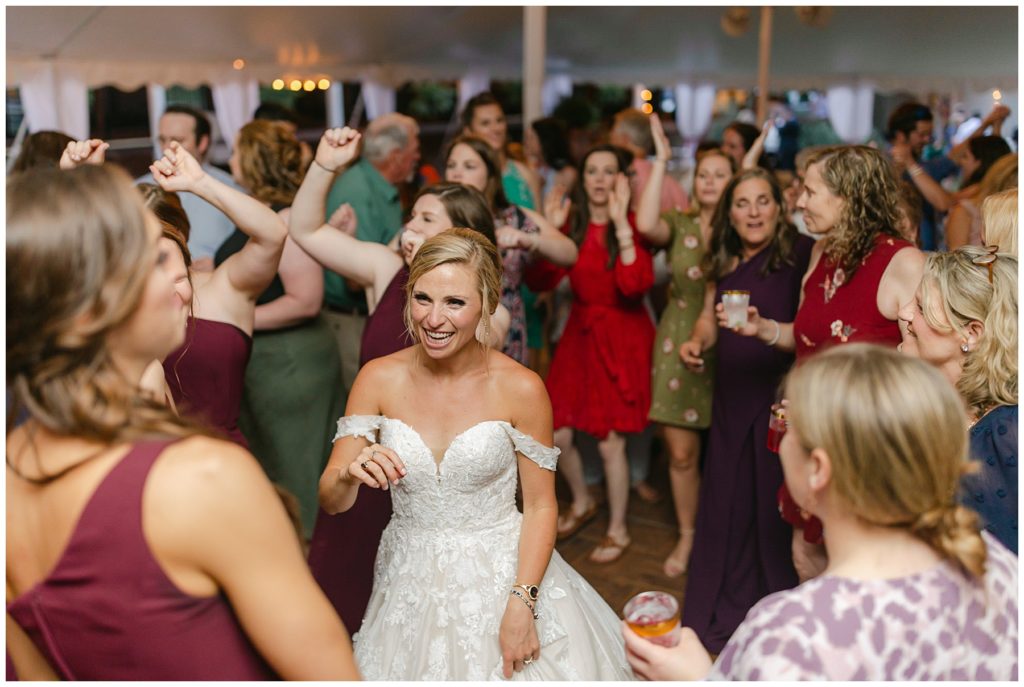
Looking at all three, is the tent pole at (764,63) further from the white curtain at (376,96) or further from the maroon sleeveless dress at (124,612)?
the maroon sleeveless dress at (124,612)

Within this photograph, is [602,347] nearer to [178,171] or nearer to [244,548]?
[178,171]

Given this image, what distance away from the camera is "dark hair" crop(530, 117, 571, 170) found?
18.2 ft

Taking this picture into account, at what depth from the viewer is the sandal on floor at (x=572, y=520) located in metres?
3.68

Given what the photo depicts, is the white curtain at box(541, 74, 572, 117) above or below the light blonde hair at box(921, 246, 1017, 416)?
above

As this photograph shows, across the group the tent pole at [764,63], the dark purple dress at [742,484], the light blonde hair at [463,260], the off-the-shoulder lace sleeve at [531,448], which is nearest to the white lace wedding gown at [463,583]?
the off-the-shoulder lace sleeve at [531,448]

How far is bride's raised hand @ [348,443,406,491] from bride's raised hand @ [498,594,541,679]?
43cm

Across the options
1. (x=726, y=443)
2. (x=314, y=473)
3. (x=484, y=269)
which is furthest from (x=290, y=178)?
(x=726, y=443)

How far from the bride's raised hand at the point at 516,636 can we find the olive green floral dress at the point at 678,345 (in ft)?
5.36

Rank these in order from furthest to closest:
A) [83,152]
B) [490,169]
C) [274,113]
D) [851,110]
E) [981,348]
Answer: [851,110] → [274,113] → [490,169] → [83,152] → [981,348]

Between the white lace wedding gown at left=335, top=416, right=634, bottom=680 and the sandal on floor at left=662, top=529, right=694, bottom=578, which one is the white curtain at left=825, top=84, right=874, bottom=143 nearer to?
the sandal on floor at left=662, top=529, right=694, bottom=578

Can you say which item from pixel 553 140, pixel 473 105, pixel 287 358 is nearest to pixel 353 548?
pixel 287 358

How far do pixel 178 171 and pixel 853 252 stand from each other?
178 centimetres

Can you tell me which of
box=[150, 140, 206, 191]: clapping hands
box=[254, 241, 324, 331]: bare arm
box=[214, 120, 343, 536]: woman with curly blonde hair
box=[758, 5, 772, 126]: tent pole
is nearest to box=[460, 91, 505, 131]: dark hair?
box=[214, 120, 343, 536]: woman with curly blonde hair

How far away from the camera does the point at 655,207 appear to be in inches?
129
